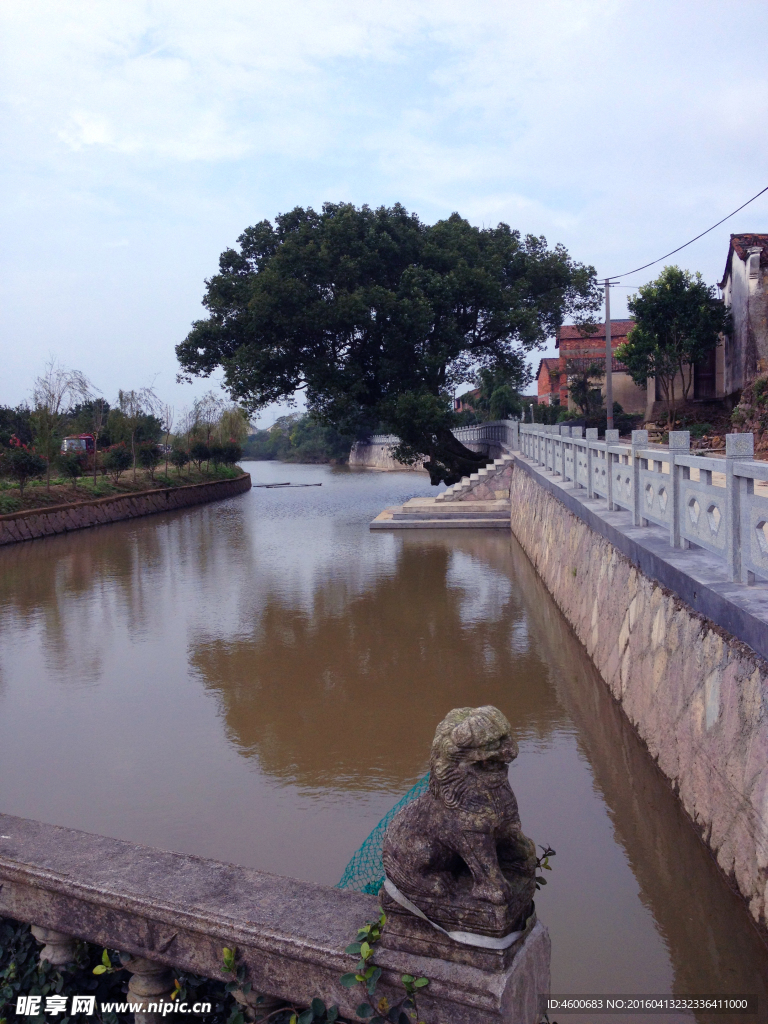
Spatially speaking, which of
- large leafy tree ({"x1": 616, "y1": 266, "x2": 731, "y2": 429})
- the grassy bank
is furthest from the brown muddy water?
large leafy tree ({"x1": 616, "y1": 266, "x2": 731, "y2": 429})

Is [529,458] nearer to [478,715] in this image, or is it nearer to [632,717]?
[632,717]

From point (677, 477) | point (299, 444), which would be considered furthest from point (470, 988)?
point (299, 444)

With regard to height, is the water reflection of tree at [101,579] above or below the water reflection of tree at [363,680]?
above

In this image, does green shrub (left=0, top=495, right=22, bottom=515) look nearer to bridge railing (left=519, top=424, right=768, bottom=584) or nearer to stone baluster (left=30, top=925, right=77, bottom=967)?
bridge railing (left=519, top=424, right=768, bottom=584)

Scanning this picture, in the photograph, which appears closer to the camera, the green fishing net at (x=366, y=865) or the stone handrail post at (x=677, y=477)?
the green fishing net at (x=366, y=865)

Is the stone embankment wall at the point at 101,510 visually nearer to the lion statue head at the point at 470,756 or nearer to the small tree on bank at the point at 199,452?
the small tree on bank at the point at 199,452

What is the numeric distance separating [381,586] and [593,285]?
16170 mm

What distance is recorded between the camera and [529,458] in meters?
17.3

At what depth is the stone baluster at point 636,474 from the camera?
6.21 meters

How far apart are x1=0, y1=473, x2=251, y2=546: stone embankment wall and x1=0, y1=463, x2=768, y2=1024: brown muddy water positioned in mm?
6186

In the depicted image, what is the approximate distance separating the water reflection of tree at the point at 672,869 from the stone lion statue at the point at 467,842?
1.61 metres

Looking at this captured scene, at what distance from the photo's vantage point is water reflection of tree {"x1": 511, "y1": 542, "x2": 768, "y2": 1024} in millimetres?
3242


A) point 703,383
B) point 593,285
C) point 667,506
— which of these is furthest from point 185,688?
point 703,383

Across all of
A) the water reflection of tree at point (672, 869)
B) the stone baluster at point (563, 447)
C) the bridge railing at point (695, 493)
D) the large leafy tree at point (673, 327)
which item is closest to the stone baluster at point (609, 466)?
the bridge railing at point (695, 493)
